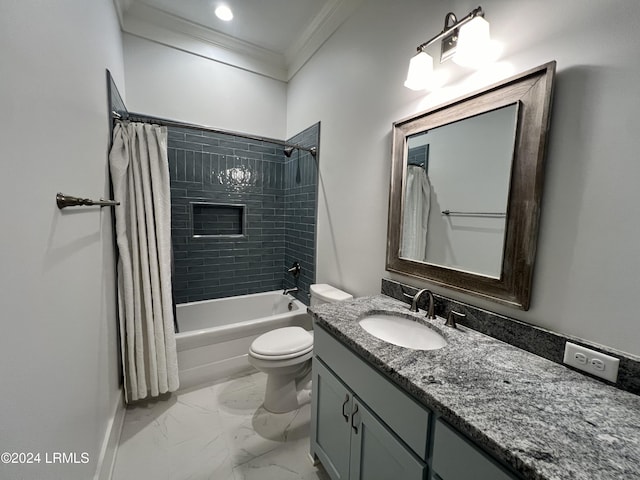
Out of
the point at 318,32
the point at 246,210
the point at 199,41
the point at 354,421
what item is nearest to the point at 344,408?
the point at 354,421

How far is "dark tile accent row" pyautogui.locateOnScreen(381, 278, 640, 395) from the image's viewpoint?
0.74m

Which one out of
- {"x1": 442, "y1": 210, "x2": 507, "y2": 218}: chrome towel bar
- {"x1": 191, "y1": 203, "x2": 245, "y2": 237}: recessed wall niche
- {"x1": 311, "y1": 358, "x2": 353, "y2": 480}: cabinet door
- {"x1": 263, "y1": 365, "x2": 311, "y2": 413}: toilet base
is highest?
{"x1": 442, "y1": 210, "x2": 507, "y2": 218}: chrome towel bar

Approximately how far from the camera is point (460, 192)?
123 centimetres

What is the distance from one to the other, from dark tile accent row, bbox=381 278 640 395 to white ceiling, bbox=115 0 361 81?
6.84 ft

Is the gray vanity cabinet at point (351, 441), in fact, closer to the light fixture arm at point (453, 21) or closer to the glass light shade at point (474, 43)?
the glass light shade at point (474, 43)

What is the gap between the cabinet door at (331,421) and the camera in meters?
1.07

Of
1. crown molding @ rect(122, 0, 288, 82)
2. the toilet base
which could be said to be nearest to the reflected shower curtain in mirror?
the toilet base

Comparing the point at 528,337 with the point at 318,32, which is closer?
the point at 528,337

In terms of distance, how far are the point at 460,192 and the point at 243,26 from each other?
7.60ft

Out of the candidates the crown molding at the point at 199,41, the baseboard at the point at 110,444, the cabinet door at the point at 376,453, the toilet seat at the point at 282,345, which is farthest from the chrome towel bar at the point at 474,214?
the crown molding at the point at 199,41

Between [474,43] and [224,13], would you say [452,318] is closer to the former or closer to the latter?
→ [474,43]

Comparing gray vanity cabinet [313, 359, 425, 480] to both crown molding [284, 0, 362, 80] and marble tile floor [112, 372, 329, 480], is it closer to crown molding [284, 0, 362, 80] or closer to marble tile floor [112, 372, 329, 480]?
marble tile floor [112, 372, 329, 480]

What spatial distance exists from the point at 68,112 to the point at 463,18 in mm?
1657

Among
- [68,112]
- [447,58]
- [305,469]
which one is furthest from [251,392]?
[447,58]
